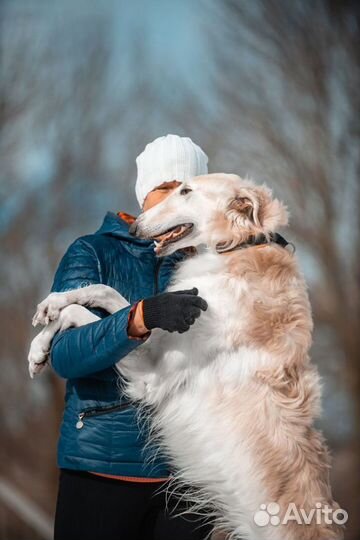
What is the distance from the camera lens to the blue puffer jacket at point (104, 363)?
1.75 metres

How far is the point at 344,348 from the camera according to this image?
A: 6.43 metres

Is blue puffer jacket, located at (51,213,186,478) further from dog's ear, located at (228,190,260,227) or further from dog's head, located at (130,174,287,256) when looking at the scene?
dog's ear, located at (228,190,260,227)

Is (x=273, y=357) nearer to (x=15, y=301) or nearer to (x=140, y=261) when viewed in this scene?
(x=140, y=261)

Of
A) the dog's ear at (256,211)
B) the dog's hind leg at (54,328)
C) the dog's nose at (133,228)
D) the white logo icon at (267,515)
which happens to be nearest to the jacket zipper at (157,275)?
the dog's nose at (133,228)

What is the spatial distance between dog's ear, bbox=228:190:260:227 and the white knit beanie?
0.65ft

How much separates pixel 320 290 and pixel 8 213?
335 centimetres

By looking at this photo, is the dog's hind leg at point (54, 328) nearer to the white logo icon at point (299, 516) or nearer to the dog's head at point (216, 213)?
A: the dog's head at point (216, 213)

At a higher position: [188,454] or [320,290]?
[320,290]

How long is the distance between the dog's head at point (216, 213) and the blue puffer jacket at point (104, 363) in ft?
0.68

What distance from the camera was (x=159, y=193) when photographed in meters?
2.37

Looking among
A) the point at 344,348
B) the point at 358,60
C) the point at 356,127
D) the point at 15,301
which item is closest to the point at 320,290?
the point at 344,348

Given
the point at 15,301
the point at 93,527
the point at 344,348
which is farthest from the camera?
the point at 15,301

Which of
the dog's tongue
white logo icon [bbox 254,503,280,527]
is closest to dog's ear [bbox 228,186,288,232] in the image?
the dog's tongue

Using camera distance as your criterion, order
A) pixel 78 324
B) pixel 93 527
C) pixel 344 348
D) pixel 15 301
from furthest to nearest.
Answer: pixel 15 301, pixel 344 348, pixel 78 324, pixel 93 527
